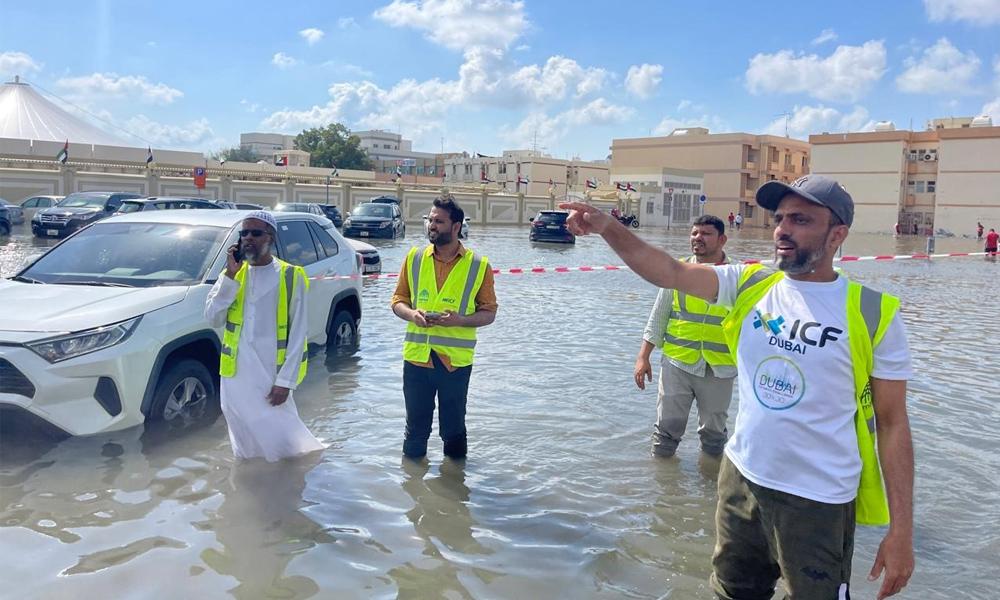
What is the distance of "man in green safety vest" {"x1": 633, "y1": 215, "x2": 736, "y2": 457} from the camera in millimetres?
5109

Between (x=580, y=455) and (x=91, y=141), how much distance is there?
204 feet

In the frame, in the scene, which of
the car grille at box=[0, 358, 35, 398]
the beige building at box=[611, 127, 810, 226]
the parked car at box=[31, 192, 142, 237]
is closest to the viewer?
the car grille at box=[0, 358, 35, 398]

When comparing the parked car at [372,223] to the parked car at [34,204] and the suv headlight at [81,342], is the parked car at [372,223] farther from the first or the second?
the suv headlight at [81,342]

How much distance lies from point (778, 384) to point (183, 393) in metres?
4.37

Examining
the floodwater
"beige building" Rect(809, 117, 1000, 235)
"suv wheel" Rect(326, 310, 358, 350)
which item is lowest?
the floodwater

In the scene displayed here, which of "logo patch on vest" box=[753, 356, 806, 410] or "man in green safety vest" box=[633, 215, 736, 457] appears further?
"man in green safety vest" box=[633, 215, 736, 457]

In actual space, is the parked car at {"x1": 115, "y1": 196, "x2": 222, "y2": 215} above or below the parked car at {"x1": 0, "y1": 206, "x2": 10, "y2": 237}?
above

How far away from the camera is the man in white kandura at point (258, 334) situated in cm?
477

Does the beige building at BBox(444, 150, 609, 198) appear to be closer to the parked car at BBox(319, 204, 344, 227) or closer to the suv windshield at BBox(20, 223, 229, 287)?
the parked car at BBox(319, 204, 344, 227)

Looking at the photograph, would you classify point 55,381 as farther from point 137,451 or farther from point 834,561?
point 834,561

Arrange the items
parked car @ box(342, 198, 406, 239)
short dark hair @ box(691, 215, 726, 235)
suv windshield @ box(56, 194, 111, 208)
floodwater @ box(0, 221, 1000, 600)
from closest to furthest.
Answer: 1. floodwater @ box(0, 221, 1000, 600)
2. short dark hair @ box(691, 215, 726, 235)
3. suv windshield @ box(56, 194, 111, 208)
4. parked car @ box(342, 198, 406, 239)

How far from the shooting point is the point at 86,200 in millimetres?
26062

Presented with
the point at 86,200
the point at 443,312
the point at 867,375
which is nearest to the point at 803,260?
the point at 867,375

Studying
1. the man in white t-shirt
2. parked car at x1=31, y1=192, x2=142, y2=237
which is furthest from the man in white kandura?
parked car at x1=31, y1=192, x2=142, y2=237
